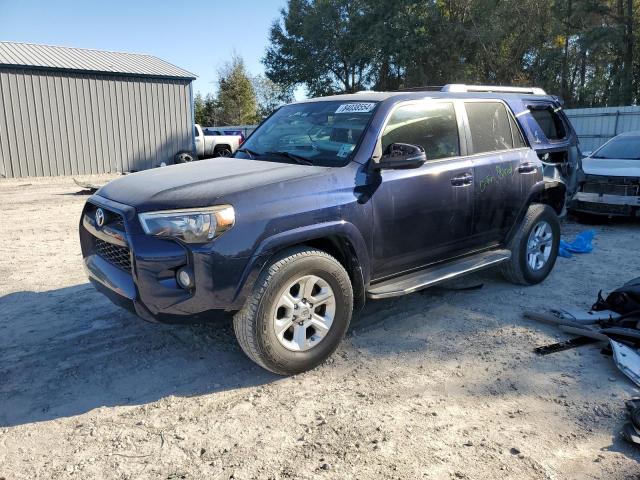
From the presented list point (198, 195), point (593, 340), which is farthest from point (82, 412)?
point (593, 340)

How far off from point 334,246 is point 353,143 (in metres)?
0.80

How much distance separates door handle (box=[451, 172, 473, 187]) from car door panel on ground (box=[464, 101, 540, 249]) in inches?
3.8

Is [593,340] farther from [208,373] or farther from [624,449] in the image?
[208,373]

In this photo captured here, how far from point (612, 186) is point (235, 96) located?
3875 cm

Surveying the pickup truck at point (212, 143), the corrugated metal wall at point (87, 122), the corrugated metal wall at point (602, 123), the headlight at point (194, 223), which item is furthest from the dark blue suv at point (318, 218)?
the pickup truck at point (212, 143)

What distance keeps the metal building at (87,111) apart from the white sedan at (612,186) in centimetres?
1493

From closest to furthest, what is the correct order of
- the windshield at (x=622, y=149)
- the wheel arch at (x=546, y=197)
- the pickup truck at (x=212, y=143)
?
the wheel arch at (x=546, y=197) < the windshield at (x=622, y=149) < the pickup truck at (x=212, y=143)

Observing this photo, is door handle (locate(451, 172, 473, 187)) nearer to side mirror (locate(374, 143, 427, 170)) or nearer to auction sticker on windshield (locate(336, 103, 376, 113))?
side mirror (locate(374, 143, 427, 170))

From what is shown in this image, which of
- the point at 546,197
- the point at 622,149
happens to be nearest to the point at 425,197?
the point at 546,197

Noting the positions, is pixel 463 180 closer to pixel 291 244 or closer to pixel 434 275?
pixel 434 275

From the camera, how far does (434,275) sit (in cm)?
425

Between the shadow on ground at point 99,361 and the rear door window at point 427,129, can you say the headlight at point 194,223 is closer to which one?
the shadow on ground at point 99,361

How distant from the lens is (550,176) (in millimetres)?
5555

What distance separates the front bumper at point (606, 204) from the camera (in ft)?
27.8
